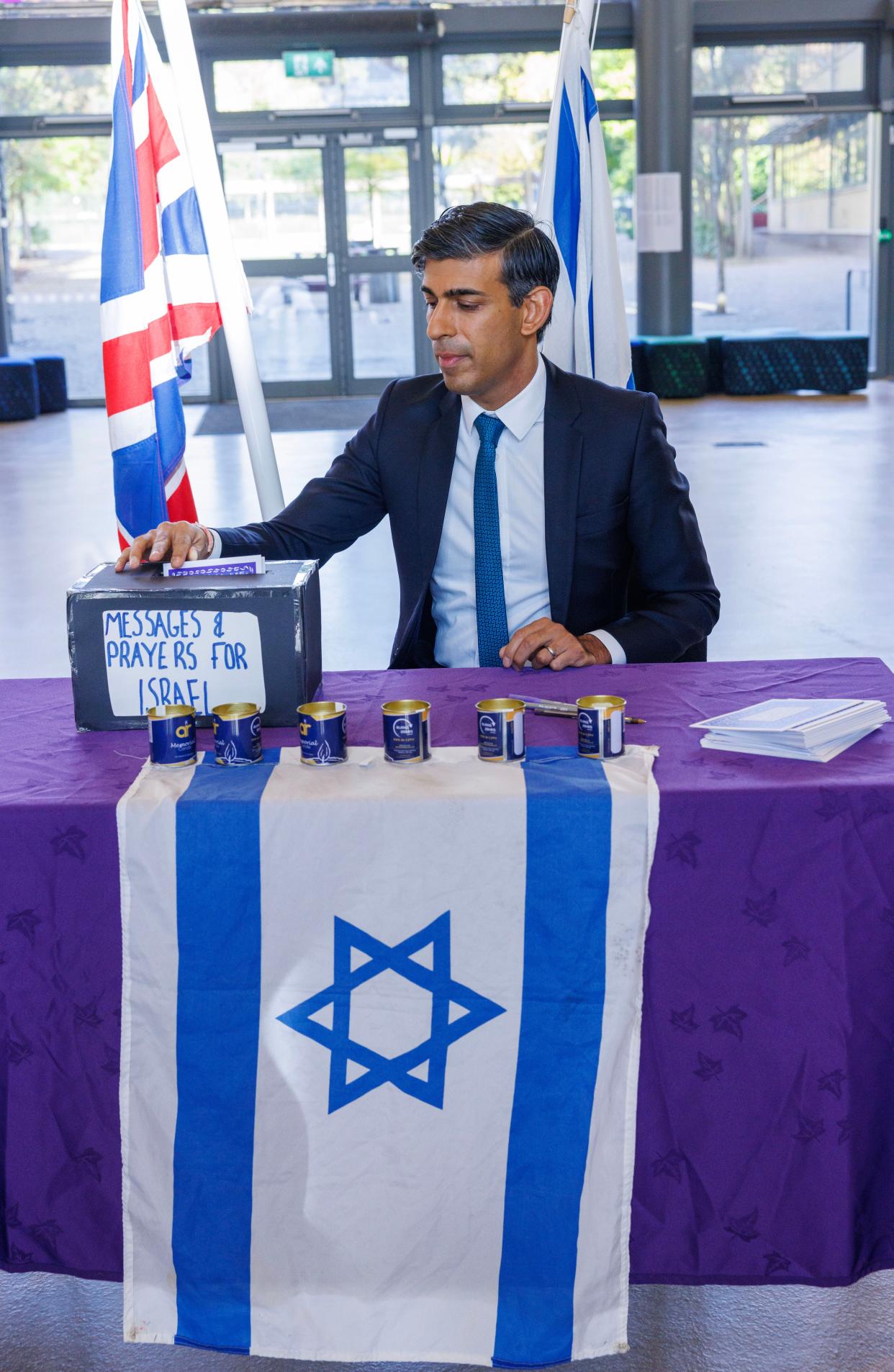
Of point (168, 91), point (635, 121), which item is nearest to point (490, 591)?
point (168, 91)

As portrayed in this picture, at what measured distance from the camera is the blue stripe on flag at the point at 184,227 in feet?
11.7

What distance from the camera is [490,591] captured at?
2652 millimetres

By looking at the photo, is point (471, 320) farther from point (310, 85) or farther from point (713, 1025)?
point (310, 85)

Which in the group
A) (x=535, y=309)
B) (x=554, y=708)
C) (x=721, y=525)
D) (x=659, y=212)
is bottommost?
(x=721, y=525)

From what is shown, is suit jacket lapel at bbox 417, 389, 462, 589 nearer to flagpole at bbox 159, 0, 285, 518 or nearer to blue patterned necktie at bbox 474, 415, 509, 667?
blue patterned necktie at bbox 474, 415, 509, 667

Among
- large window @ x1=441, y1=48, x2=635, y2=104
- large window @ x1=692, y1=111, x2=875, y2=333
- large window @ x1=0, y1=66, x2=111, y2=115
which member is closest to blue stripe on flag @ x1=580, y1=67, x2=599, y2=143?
large window @ x1=441, y1=48, x2=635, y2=104

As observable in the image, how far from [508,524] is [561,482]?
0.41ft

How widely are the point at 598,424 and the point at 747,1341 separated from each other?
1.52m

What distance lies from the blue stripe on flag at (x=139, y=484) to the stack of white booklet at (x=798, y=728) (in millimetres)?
2032

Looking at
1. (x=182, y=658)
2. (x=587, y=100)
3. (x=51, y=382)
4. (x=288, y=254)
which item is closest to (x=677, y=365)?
(x=288, y=254)

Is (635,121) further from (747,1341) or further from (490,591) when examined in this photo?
(747,1341)

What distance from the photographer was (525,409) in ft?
8.64

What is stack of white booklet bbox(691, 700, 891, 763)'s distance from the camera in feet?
5.94

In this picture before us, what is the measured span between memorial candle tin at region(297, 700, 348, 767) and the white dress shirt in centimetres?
88
